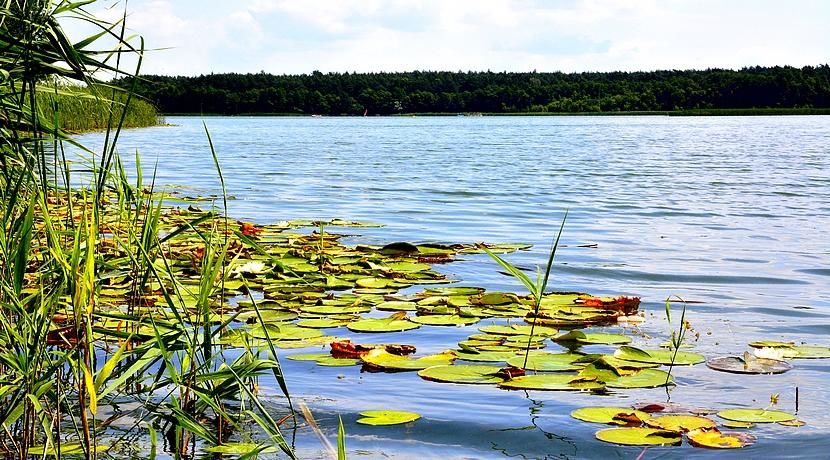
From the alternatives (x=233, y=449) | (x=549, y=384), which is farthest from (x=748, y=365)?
(x=233, y=449)

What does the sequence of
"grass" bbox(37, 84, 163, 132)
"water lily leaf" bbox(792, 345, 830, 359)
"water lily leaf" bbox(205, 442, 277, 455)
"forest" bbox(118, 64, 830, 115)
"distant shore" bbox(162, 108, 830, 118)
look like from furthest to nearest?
1. "forest" bbox(118, 64, 830, 115)
2. "distant shore" bbox(162, 108, 830, 118)
3. "water lily leaf" bbox(792, 345, 830, 359)
4. "grass" bbox(37, 84, 163, 132)
5. "water lily leaf" bbox(205, 442, 277, 455)

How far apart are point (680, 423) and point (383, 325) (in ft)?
4.96

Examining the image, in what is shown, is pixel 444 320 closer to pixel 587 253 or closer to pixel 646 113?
pixel 587 253

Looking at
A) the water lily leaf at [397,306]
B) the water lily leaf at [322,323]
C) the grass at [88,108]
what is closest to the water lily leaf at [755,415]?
the water lily leaf at [322,323]

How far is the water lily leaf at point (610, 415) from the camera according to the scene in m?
2.80

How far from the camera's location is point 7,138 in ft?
9.20

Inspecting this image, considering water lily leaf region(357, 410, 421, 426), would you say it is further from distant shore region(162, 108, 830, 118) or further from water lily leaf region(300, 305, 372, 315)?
distant shore region(162, 108, 830, 118)

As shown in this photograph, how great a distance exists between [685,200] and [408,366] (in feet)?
26.1

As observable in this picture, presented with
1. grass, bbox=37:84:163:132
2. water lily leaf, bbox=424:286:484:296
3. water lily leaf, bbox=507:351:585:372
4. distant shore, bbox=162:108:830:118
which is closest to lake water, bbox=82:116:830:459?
water lily leaf, bbox=507:351:585:372

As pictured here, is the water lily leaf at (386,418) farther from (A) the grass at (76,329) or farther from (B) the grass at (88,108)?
(B) the grass at (88,108)

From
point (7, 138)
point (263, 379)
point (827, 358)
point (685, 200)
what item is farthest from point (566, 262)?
point (685, 200)

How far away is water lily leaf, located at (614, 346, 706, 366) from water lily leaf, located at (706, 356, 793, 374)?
63mm

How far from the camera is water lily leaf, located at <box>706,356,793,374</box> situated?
344 centimetres

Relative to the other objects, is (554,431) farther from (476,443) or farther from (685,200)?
(685,200)
